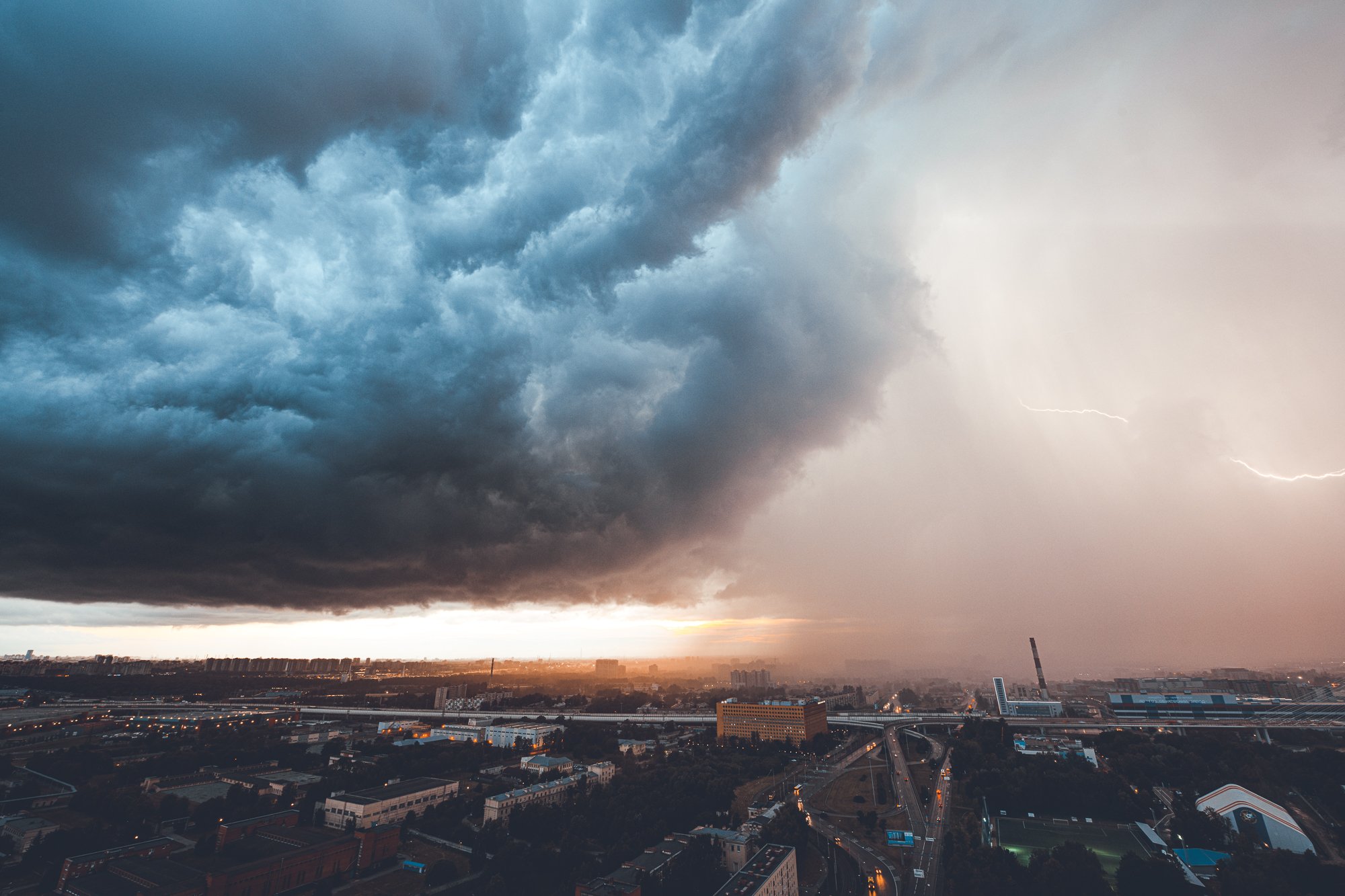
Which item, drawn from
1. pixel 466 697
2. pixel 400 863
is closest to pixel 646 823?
pixel 400 863

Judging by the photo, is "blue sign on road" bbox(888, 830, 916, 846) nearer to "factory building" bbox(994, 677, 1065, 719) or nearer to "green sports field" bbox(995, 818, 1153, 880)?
"green sports field" bbox(995, 818, 1153, 880)

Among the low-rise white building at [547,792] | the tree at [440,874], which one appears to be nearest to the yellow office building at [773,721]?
the low-rise white building at [547,792]

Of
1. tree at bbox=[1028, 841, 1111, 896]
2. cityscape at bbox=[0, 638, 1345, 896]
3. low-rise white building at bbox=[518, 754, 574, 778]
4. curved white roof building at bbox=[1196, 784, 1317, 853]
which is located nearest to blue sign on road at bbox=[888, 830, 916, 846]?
cityscape at bbox=[0, 638, 1345, 896]

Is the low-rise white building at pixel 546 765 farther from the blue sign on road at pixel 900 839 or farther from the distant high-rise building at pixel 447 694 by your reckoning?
the distant high-rise building at pixel 447 694

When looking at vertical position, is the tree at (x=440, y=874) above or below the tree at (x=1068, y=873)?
below

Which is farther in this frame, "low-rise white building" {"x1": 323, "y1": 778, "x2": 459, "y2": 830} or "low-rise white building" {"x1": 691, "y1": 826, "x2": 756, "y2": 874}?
"low-rise white building" {"x1": 323, "y1": 778, "x2": 459, "y2": 830}

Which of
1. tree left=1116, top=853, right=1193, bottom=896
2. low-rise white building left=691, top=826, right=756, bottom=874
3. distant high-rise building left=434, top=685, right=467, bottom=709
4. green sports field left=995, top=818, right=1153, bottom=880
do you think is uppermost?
tree left=1116, top=853, right=1193, bottom=896

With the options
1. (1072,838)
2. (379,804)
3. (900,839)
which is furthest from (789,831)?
(379,804)
